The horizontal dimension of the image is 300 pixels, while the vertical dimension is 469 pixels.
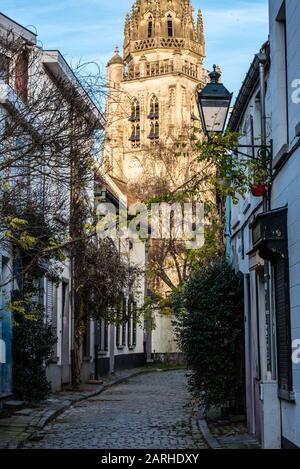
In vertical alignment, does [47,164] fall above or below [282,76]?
Answer: below

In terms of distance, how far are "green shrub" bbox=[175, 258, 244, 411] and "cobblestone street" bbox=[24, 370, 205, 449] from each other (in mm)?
854

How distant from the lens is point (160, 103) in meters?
111

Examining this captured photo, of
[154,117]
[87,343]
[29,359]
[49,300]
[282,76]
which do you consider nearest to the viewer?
[282,76]

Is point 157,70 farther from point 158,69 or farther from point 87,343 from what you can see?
point 87,343

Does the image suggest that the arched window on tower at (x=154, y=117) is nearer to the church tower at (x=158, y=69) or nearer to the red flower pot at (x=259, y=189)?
the church tower at (x=158, y=69)

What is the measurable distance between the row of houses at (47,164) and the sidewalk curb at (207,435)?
3.83 m

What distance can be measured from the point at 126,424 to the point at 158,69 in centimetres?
9787

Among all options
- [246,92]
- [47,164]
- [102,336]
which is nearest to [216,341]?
[246,92]

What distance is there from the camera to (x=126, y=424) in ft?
58.0

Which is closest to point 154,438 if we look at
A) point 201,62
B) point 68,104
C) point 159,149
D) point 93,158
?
point 93,158

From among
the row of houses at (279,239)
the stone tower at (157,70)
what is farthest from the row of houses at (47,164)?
the stone tower at (157,70)

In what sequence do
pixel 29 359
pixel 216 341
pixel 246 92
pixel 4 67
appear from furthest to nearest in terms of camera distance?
pixel 29 359, pixel 216 341, pixel 246 92, pixel 4 67
